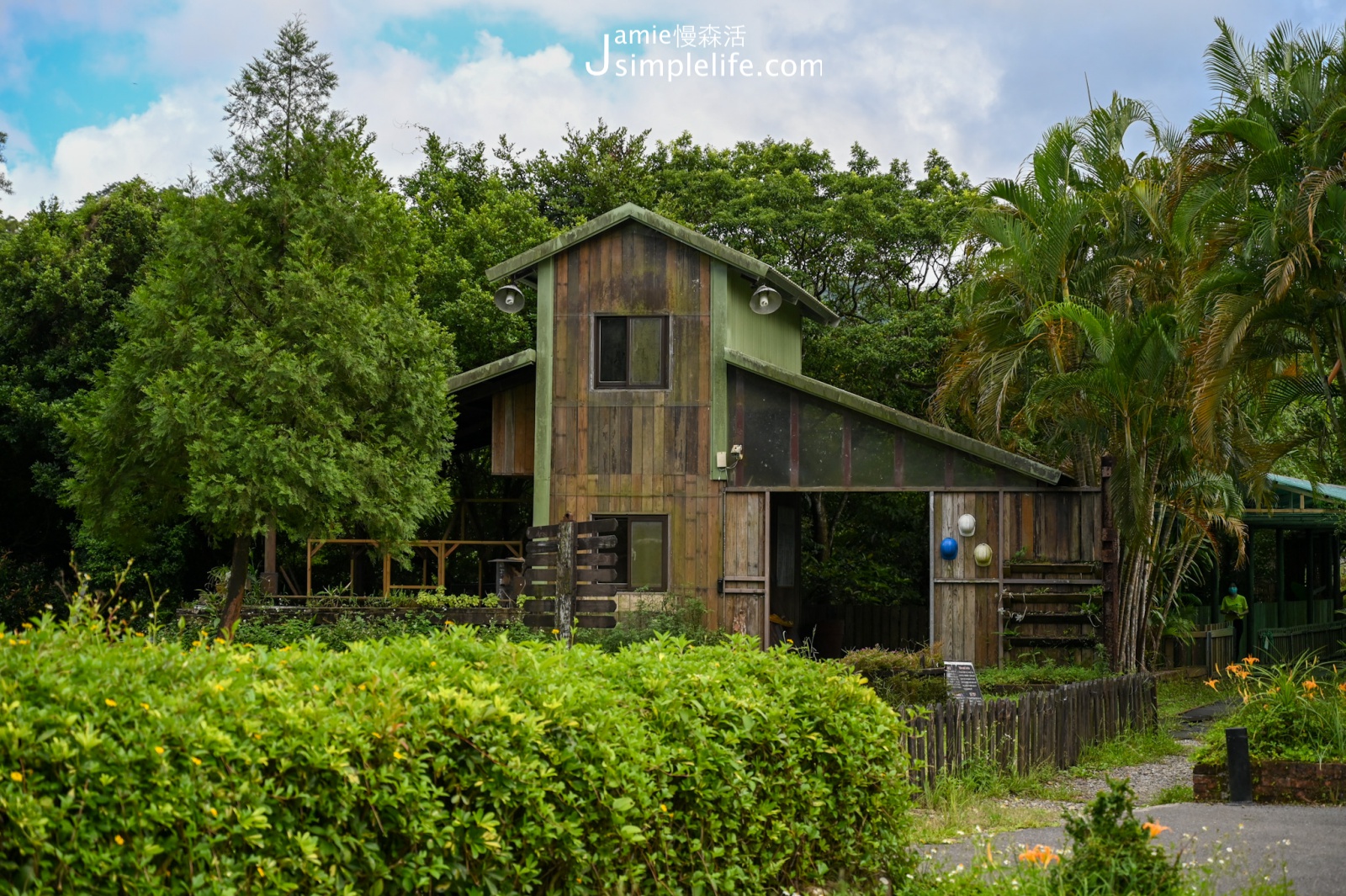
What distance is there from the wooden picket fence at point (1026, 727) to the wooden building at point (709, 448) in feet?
15.7

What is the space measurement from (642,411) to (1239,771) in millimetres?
11263

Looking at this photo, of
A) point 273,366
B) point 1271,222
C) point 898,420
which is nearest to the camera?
point 1271,222

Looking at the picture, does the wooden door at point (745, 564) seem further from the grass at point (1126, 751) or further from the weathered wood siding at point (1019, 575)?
the grass at point (1126, 751)

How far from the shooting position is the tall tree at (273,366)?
1625 cm

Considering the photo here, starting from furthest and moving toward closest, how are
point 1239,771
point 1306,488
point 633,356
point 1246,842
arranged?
point 1306,488
point 633,356
point 1239,771
point 1246,842

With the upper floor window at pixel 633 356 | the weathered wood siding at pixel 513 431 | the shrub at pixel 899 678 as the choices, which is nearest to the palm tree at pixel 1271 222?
the shrub at pixel 899 678

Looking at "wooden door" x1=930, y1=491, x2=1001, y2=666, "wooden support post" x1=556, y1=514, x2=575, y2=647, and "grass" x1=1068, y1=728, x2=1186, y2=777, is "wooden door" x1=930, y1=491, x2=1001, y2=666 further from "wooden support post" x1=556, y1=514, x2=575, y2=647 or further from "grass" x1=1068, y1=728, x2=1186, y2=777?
"wooden support post" x1=556, y1=514, x2=575, y2=647

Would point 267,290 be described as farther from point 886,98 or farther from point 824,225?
point 886,98

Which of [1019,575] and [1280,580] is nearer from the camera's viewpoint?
[1019,575]

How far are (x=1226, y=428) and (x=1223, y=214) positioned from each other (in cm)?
345

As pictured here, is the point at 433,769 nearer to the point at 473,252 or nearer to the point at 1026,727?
the point at 1026,727

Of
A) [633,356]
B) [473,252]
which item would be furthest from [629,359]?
[473,252]

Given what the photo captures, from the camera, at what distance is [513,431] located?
20.5m

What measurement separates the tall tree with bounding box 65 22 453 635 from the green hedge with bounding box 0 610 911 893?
423 inches
